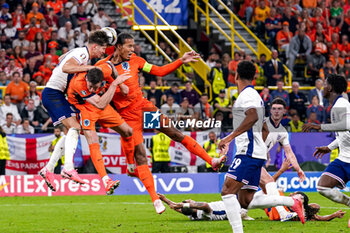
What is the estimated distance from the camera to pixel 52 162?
12.5 meters

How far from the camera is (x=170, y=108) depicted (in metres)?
22.5

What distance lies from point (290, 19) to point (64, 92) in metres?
18.2

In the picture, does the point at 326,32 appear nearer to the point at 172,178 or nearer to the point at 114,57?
the point at 172,178

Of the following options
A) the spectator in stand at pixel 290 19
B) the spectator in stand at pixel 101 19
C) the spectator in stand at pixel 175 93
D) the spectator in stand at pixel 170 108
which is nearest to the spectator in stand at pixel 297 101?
the spectator in stand at pixel 175 93

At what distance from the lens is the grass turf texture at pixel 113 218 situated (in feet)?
39.3

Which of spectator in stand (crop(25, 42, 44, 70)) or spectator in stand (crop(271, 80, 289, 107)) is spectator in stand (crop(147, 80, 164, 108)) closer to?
spectator in stand (crop(271, 80, 289, 107))

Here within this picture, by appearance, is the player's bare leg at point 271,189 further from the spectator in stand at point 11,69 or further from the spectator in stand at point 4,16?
the spectator in stand at point 4,16

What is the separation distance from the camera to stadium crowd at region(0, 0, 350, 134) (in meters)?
22.8

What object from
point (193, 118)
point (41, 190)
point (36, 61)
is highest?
point (36, 61)

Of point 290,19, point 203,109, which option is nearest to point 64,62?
point 203,109

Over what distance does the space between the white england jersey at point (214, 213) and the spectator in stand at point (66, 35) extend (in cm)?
1342

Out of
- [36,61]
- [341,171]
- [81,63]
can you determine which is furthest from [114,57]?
[36,61]

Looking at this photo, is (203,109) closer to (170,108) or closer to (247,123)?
(170,108)

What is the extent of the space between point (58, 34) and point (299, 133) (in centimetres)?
907
